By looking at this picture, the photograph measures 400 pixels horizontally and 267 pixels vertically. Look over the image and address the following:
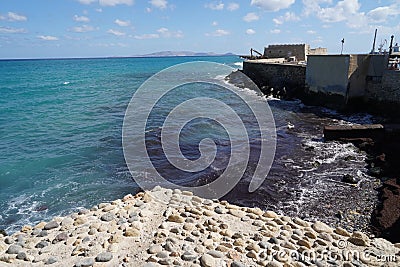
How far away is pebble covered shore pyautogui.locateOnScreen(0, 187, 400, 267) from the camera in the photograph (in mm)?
4730

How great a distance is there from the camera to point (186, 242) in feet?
16.9

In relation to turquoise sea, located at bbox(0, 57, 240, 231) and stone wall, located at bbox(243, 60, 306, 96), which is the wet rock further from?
stone wall, located at bbox(243, 60, 306, 96)

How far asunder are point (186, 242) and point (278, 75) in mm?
24759

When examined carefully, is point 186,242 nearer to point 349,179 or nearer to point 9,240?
point 9,240

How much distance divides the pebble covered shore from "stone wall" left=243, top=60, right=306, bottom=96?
1949 cm

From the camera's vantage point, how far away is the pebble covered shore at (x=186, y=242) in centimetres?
473

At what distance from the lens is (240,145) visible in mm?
12773

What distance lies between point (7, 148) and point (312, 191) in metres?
12.7

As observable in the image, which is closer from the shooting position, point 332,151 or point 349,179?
point 349,179

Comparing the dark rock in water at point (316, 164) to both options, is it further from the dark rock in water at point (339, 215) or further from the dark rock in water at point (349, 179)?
the dark rock in water at point (339, 215)

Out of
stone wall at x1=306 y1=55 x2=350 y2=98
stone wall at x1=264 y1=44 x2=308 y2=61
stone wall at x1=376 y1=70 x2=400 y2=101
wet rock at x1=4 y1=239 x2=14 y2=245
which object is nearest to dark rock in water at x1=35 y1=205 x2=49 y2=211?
wet rock at x1=4 y1=239 x2=14 y2=245

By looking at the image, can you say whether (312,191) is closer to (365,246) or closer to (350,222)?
(350,222)

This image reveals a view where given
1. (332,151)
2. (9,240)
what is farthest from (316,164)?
(9,240)

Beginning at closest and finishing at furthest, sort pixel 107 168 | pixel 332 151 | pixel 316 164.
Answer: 1. pixel 316 164
2. pixel 107 168
3. pixel 332 151
